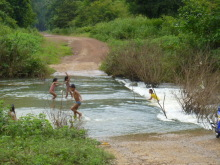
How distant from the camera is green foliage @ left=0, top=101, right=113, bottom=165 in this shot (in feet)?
23.7

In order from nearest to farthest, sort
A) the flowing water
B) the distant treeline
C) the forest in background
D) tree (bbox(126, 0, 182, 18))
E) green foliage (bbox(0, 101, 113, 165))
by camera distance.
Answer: green foliage (bbox(0, 101, 113, 165))
the flowing water
the forest in background
tree (bbox(126, 0, 182, 18))
the distant treeline

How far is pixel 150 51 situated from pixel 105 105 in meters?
7.25

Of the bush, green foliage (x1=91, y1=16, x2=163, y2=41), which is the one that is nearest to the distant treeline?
green foliage (x1=91, y1=16, x2=163, y2=41)

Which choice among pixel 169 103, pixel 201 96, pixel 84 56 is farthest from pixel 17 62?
pixel 201 96

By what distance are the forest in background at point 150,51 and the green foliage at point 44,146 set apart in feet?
0.13

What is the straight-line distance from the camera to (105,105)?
56.3 feet

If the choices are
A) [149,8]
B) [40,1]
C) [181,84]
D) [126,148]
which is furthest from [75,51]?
[40,1]

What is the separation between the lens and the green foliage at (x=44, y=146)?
722 centimetres

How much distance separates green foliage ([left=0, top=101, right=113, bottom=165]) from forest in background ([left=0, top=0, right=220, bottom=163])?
0.13 ft

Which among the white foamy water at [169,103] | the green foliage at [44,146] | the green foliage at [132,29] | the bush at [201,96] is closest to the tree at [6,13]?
the green foliage at [132,29]

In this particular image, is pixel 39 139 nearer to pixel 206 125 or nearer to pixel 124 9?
pixel 206 125

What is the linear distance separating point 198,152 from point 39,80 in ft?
57.4

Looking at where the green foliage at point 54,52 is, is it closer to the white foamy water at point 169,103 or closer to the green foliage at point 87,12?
the white foamy water at point 169,103

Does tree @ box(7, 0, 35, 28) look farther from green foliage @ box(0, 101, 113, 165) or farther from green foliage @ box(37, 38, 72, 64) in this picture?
green foliage @ box(0, 101, 113, 165)
